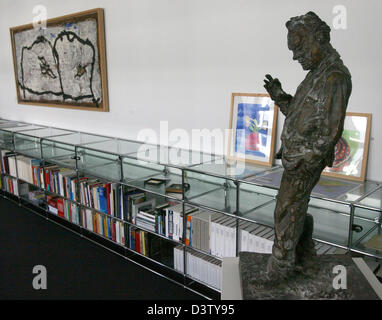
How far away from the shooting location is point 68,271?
3.02m

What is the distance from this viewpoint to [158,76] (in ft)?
10.6

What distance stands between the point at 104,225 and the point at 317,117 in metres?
2.68

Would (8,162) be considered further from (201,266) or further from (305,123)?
(305,123)

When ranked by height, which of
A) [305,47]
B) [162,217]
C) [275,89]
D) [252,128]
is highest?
[305,47]

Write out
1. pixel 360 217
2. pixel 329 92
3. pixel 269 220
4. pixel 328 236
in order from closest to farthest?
pixel 329 92
pixel 360 217
pixel 328 236
pixel 269 220

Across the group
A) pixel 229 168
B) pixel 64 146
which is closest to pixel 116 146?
pixel 64 146

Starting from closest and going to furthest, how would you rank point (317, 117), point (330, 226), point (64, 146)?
point (317, 117) → point (330, 226) → point (64, 146)

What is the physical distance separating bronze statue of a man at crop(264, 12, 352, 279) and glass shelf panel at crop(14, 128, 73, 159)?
338 centimetres

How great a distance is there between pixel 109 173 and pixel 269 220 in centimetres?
166

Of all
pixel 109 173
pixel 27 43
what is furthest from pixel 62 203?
pixel 27 43

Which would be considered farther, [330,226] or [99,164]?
[99,164]

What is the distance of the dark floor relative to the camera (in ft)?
8.86

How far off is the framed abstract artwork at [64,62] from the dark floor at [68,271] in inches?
56.9
